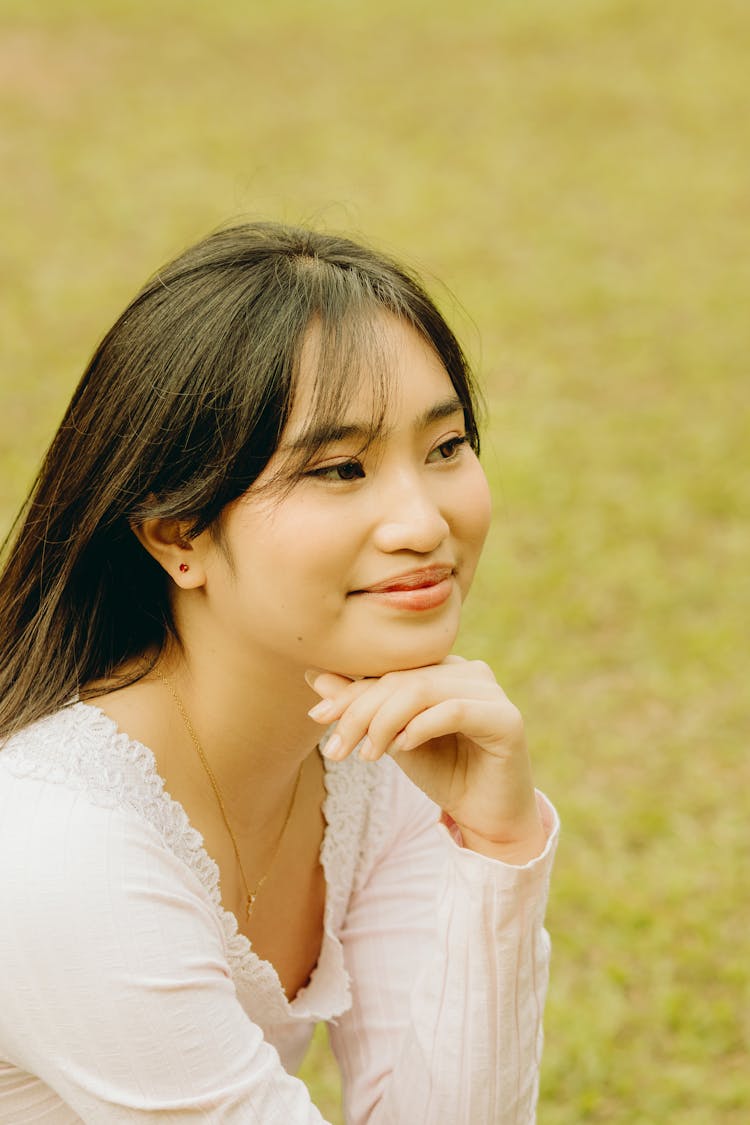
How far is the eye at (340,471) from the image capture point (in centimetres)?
229

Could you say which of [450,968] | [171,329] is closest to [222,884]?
[450,968]

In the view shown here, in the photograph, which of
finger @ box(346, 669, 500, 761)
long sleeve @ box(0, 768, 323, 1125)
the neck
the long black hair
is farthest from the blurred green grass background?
long sleeve @ box(0, 768, 323, 1125)

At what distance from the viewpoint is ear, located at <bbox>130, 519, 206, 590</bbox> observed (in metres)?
2.40

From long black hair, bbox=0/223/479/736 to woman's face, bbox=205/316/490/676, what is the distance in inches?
2.0

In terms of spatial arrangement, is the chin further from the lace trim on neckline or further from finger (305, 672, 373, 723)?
the lace trim on neckline

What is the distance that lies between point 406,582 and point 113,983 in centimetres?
75

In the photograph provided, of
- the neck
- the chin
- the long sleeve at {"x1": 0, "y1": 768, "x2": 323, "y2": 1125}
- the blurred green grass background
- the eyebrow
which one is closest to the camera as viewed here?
the long sleeve at {"x1": 0, "y1": 768, "x2": 323, "y2": 1125}

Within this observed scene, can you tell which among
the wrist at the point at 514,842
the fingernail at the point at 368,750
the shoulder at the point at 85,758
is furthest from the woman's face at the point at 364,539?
the wrist at the point at 514,842

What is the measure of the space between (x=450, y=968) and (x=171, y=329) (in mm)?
1231

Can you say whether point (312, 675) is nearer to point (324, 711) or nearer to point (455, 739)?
point (324, 711)

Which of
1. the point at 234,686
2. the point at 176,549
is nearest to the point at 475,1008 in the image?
the point at 234,686

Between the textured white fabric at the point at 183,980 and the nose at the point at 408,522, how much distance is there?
21.9 inches

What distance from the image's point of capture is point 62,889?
7.04 ft

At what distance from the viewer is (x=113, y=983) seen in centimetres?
215
